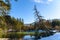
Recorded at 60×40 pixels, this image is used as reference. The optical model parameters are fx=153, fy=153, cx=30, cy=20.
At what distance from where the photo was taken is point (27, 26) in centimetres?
203

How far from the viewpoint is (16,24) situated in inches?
80.2

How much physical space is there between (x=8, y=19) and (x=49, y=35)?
1.94 ft

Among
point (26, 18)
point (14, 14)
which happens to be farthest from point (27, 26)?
point (14, 14)

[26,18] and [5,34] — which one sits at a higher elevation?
[26,18]

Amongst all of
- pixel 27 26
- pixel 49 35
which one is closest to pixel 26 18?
pixel 27 26

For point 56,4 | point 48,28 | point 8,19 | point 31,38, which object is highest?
point 56,4

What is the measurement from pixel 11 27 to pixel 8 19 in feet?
0.40

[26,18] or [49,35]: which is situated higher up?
[26,18]

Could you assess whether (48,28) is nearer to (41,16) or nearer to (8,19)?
(41,16)

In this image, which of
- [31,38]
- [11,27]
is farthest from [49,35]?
[11,27]

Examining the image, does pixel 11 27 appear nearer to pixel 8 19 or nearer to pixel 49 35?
pixel 8 19

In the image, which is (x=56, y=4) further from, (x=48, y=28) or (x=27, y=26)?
(x=27, y=26)

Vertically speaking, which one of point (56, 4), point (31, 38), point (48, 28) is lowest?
point (31, 38)

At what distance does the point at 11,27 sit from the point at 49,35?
51 centimetres
